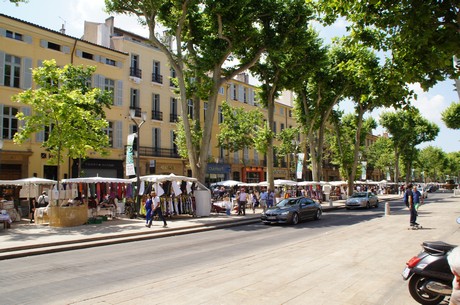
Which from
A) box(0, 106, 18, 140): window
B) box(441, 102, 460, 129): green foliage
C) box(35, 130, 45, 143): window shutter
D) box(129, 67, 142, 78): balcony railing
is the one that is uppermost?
box(129, 67, 142, 78): balcony railing

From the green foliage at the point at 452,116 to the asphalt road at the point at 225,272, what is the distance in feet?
85.1

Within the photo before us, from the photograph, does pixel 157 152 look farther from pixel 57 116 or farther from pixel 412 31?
pixel 412 31

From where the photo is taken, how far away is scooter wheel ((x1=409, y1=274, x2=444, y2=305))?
5.68 metres

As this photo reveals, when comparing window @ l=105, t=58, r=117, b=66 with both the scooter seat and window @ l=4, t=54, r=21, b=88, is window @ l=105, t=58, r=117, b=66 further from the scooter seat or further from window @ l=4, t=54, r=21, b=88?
the scooter seat

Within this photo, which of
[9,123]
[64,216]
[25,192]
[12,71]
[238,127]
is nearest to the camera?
[64,216]

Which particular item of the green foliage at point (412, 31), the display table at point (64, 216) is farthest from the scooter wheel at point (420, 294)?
the display table at point (64, 216)

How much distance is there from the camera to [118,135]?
104 ft

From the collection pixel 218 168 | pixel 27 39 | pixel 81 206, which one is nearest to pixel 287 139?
pixel 218 168

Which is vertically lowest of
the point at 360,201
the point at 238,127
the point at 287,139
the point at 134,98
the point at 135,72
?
the point at 360,201

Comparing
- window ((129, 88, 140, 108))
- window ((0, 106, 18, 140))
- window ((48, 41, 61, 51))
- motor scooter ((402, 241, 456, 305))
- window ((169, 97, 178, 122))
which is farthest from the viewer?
window ((169, 97, 178, 122))

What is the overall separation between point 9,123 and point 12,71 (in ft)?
12.0

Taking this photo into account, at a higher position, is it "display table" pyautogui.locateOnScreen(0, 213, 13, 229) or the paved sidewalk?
"display table" pyautogui.locateOnScreen(0, 213, 13, 229)

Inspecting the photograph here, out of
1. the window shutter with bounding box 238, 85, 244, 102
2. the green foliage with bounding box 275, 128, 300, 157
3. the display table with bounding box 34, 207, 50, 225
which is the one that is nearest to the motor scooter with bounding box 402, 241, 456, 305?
the display table with bounding box 34, 207, 50, 225

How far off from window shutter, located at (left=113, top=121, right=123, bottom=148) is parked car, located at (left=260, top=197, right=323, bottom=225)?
1719 centimetres
